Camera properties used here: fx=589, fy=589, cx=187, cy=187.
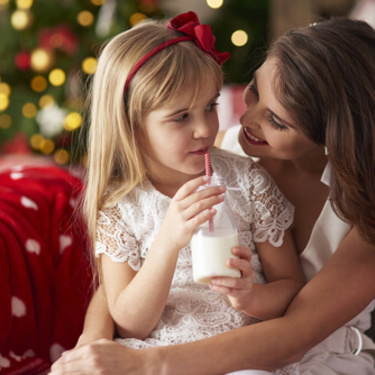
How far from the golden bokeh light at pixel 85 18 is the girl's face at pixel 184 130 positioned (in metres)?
2.50

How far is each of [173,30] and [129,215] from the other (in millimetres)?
490

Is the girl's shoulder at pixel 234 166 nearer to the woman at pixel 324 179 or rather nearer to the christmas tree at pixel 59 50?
the woman at pixel 324 179

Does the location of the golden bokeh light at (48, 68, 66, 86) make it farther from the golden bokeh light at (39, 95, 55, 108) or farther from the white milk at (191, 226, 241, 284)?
the white milk at (191, 226, 241, 284)

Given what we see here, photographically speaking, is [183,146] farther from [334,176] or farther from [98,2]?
[98,2]

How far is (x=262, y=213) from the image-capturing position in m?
1.53

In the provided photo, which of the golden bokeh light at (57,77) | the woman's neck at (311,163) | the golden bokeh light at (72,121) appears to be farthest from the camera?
the golden bokeh light at (57,77)

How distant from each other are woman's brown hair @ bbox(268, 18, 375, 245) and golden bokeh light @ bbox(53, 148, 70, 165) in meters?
2.76

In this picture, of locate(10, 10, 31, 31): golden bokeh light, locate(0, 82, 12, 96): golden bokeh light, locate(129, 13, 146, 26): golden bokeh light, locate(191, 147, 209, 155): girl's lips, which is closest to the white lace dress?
locate(191, 147, 209, 155): girl's lips

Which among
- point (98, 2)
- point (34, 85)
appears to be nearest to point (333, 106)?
point (98, 2)

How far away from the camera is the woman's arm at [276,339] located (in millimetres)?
1311

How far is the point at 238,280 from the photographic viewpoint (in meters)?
1.23

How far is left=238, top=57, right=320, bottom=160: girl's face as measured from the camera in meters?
1.45

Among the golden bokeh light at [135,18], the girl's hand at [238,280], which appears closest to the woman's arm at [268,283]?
the girl's hand at [238,280]

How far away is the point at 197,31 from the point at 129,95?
0.77ft
